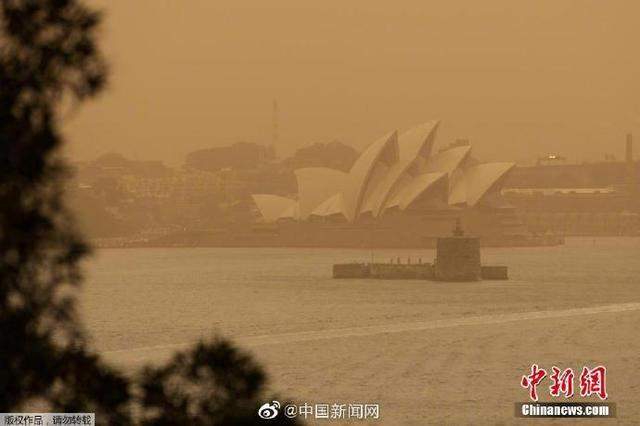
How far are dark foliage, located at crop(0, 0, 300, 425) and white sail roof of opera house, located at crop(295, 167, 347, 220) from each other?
2415 inches

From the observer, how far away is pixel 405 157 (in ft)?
187

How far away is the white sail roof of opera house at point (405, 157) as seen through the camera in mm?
57031

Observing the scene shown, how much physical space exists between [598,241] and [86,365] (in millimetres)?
93898

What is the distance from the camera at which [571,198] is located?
315ft

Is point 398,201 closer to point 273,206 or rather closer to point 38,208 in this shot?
point 273,206

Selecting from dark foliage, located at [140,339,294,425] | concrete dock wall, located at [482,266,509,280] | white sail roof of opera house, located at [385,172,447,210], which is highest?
white sail roof of opera house, located at [385,172,447,210]

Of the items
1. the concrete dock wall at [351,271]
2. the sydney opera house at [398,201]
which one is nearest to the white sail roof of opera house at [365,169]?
the sydney opera house at [398,201]

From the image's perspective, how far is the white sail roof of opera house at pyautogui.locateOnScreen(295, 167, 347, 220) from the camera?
212 ft

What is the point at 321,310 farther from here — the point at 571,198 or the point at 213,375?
the point at 571,198

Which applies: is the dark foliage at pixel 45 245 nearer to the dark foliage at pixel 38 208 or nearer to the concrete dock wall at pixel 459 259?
the dark foliage at pixel 38 208

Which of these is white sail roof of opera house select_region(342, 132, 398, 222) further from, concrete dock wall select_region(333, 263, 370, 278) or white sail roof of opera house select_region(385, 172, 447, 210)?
concrete dock wall select_region(333, 263, 370, 278)

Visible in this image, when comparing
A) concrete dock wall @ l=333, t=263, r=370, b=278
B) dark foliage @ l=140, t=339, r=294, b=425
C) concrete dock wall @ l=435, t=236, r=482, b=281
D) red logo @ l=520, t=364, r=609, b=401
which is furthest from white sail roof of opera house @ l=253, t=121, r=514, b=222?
dark foliage @ l=140, t=339, r=294, b=425

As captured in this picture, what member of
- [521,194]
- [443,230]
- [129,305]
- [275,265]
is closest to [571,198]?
[521,194]

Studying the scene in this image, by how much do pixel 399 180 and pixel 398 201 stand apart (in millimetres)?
2874
